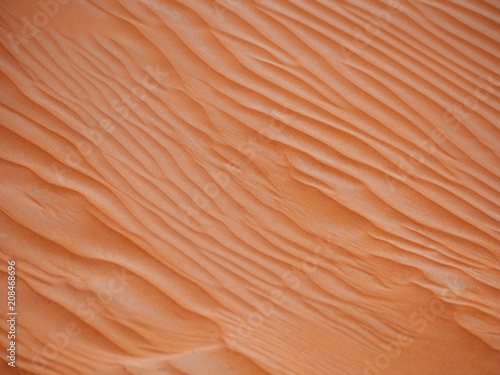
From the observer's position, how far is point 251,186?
104 inches

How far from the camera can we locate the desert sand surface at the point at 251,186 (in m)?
2.32

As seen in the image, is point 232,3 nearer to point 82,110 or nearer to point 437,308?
point 82,110

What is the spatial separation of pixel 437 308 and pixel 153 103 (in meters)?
2.15

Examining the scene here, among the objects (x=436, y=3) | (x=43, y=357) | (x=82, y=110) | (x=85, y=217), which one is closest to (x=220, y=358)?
(x=43, y=357)

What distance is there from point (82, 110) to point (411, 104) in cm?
220

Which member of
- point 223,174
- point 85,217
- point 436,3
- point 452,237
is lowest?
point 85,217

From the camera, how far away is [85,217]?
8.11ft

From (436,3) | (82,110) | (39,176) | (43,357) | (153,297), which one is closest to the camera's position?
(43,357)

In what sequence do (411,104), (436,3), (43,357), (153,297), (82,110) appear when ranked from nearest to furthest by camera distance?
(43,357), (153,297), (82,110), (411,104), (436,3)

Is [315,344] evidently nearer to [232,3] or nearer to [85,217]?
[85,217]

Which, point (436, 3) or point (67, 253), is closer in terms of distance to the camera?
point (67, 253)

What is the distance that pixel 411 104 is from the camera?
2924 mm

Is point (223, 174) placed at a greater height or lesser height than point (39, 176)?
greater

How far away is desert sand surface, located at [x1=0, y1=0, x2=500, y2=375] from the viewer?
7.63ft
